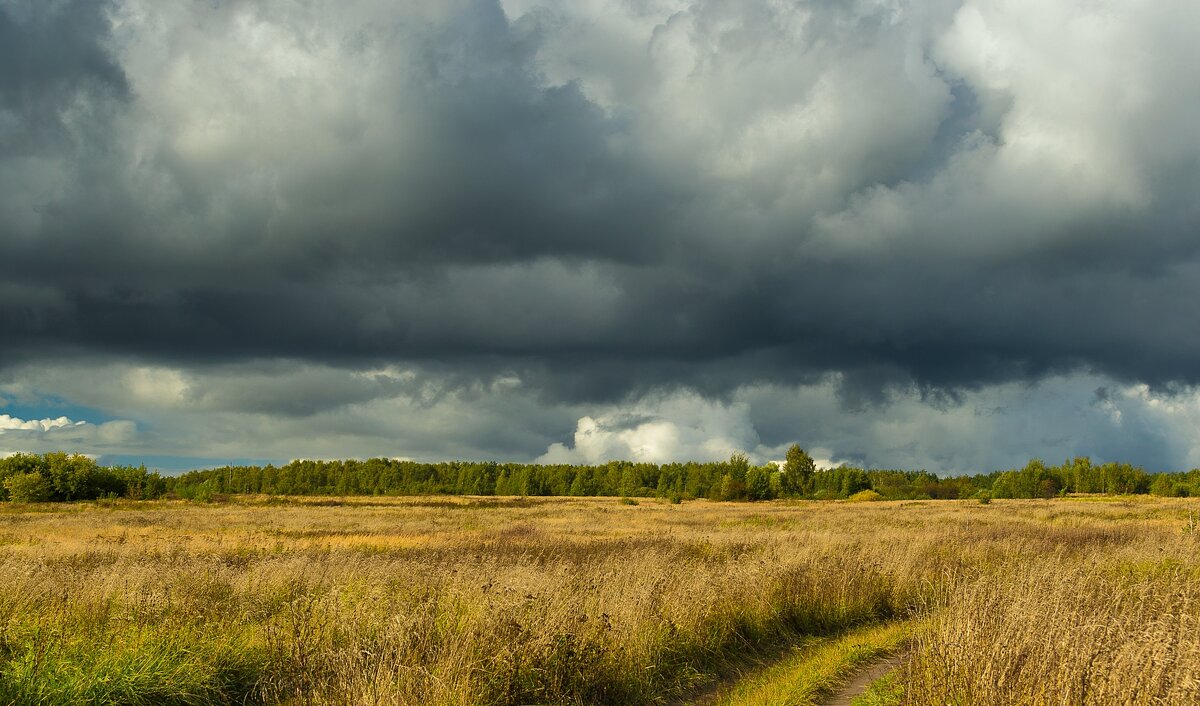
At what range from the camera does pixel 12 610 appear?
11.0 metres

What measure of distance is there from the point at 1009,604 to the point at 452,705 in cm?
626

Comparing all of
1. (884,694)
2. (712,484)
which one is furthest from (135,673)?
(712,484)

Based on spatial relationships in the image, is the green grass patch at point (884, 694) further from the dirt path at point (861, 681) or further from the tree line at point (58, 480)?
the tree line at point (58, 480)

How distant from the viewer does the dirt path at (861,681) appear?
385 inches

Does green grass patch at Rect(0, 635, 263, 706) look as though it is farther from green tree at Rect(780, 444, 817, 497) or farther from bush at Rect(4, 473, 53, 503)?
green tree at Rect(780, 444, 817, 497)

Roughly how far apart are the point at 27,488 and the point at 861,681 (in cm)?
12551

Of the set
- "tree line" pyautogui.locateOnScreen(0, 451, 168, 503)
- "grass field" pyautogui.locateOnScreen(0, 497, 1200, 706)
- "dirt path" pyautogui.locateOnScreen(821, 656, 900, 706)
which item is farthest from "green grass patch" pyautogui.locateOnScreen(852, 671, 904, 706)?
"tree line" pyautogui.locateOnScreen(0, 451, 168, 503)

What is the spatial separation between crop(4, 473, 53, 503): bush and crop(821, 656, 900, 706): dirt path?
123 metres

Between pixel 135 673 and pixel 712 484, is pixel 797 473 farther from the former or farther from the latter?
pixel 135 673

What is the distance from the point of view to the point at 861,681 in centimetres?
1077

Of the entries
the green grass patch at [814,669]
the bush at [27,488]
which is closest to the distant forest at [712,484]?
the bush at [27,488]

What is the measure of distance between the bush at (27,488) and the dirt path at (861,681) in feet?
403

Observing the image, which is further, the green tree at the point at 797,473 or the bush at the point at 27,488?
the green tree at the point at 797,473

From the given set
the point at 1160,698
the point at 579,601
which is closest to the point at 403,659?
the point at 579,601
